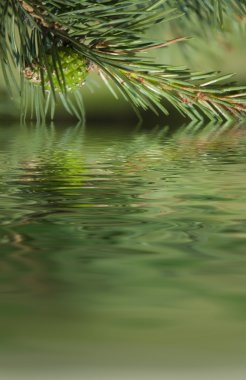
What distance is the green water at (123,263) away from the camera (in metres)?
0.29

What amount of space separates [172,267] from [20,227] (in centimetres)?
16

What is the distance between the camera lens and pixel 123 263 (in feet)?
1.50

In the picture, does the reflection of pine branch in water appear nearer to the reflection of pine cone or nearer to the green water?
the green water

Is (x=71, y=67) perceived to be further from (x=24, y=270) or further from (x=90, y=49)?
(x=24, y=270)

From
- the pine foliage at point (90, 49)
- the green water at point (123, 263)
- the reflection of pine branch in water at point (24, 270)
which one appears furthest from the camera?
the pine foliage at point (90, 49)

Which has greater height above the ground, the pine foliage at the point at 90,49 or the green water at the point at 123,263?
the pine foliage at the point at 90,49

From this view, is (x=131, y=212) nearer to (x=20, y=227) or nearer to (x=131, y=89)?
(x=20, y=227)

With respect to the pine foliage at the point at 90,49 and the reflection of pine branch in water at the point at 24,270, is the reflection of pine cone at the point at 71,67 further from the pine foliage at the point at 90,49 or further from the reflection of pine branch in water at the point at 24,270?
the reflection of pine branch in water at the point at 24,270

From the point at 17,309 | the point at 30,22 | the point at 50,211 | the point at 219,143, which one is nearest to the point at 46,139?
the point at 219,143

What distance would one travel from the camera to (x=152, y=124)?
1803 mm

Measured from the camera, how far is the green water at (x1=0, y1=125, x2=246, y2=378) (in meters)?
0.29

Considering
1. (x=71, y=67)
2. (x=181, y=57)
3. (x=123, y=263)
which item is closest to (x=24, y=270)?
(x=123, y=263)

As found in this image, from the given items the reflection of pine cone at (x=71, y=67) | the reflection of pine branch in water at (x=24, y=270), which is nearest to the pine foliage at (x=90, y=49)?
the reflection of pine cone at (x=71, y=67)

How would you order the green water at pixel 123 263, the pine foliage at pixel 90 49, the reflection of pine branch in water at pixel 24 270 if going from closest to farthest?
the green water at pixel 123 263
the reflection of pine branch in water at pixel 24 270
the pine foliage at pixel 90 49
